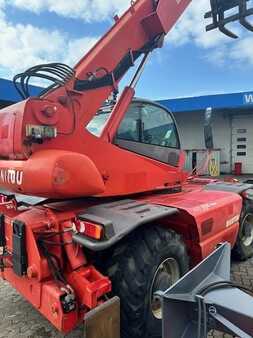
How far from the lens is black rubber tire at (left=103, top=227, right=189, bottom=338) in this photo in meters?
2.80

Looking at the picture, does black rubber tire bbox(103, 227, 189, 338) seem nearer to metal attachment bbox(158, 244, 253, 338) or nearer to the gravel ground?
metal attachment bbox(158, 244, 253, 338)

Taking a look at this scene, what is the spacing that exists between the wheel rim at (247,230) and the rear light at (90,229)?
11.0 feet

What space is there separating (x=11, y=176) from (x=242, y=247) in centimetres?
374

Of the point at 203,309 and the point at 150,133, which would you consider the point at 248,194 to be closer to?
the point at 150,133

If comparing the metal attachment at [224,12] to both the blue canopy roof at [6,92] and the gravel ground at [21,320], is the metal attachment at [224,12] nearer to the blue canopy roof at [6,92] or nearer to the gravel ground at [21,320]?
the gravel ground at [21,320]

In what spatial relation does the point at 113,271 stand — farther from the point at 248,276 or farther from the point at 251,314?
the point at 248,276

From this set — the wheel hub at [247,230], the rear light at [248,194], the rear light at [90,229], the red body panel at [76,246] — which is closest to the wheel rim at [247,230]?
the wheel hub at [247,230]

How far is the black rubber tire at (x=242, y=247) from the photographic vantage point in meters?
5.07

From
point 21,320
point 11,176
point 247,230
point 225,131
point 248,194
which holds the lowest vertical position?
point 21,320

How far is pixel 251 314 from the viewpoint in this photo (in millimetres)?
2178

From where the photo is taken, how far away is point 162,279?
3154mm

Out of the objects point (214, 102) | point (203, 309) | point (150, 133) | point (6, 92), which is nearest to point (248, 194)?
point (150, 133)

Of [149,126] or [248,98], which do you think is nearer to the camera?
[149,126]

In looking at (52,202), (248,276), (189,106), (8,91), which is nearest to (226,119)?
(189,106)
